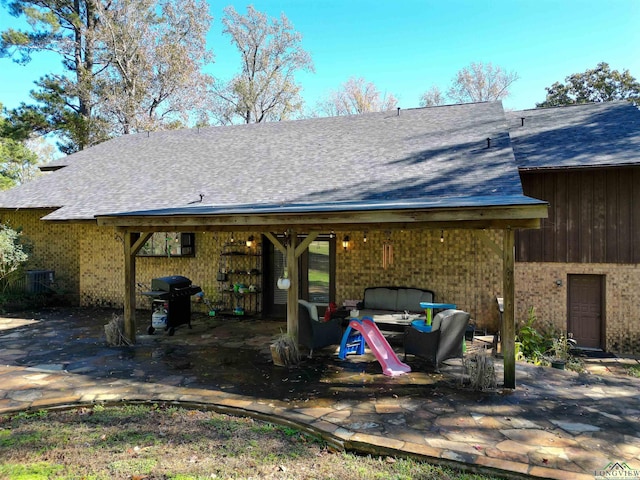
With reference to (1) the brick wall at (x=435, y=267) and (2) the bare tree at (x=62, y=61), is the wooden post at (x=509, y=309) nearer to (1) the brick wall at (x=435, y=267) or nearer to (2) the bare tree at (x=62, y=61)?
(1) the brick wall at (x=435, y=267)

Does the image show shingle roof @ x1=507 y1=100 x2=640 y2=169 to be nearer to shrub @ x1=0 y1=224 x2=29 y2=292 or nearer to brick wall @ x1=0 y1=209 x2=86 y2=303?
brick wall @ x1=0 y1=209 x2=86 y2=303

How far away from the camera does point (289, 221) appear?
19.6 feet

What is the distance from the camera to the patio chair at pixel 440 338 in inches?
235

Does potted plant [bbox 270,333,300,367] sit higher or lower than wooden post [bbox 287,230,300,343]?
lower

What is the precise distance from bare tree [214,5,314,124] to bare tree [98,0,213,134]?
2.54 meters

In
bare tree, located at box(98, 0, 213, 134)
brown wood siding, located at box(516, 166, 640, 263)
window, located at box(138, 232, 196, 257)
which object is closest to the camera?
brown wood siding, located at box(516, 166, 640, 263)

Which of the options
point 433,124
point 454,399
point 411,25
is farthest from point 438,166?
point 411,25

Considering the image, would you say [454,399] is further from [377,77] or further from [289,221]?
[377,77]

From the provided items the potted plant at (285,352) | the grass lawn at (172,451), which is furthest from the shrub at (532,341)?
the grass lawn at (172,451)

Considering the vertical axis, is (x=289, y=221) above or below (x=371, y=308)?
above

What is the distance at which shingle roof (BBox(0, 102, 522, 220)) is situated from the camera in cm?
735

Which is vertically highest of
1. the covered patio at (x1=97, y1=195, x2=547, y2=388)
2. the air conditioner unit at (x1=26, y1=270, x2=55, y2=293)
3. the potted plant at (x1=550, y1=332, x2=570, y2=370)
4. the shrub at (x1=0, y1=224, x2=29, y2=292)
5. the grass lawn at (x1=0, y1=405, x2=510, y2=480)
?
the covered patio at (x1=97, y1=195, x2=547, y2=388)

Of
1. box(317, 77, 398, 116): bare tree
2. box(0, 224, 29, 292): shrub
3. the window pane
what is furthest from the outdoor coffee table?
box(317, 77, 398, 116): bare tree

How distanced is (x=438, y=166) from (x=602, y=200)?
12.7ft
